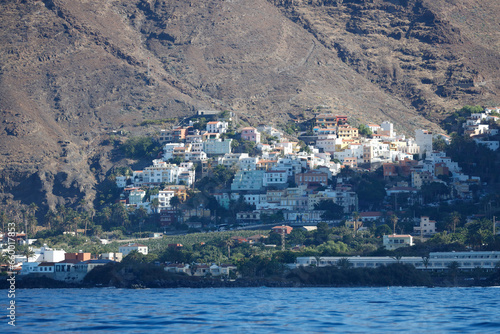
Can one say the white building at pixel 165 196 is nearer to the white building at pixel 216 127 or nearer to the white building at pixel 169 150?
the white building at pixel 169 150

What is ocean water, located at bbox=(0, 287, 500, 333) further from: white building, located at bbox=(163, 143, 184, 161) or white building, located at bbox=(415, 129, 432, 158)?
white building, located at bbox=(415, 129, 432, 158)

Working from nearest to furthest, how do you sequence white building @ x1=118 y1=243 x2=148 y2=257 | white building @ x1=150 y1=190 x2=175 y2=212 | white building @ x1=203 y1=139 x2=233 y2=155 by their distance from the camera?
white building @ x1=118 y1=243 x2=148 y2=257, white building @ x1=150 y1=190 x2=175 y2=212, white building @ x1=203 y1=139 x2=233 y2=155

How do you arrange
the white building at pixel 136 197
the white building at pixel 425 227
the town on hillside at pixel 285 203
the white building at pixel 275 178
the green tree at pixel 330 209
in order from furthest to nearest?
1. the white building at pixel 275 178
2. the white building at pixel 136 197
3. the green tree at pixel 330 209
4. the white building at pixel 425 227
5. the town on hillside at pixel 285 203

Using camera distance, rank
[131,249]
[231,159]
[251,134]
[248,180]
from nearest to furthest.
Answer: [131,249] → [248,180] → [231,159] → [251,134]

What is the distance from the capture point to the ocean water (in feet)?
207

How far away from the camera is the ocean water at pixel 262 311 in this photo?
63156mm

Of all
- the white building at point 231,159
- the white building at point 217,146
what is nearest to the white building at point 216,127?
the white building at point 217,146

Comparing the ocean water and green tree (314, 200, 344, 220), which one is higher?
green tree (314, 200, 344, 220)

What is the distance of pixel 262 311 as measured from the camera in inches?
2901

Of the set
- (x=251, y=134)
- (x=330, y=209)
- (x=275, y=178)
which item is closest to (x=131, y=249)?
(x=330, y=209)

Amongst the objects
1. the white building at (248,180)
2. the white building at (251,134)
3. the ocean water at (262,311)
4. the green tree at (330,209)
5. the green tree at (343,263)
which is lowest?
the ocean water at (262,311)

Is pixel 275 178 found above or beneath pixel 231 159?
beneath

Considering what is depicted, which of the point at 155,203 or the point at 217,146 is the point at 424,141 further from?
the point at 155,203

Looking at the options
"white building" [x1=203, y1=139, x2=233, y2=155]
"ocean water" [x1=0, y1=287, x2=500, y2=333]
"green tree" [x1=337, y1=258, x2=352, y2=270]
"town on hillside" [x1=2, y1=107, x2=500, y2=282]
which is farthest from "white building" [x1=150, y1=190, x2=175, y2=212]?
"ocean water" [x1=0, y1=287, x2=500, y2=333]
